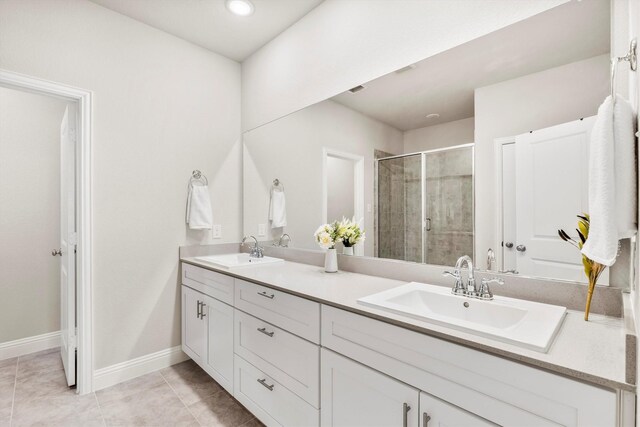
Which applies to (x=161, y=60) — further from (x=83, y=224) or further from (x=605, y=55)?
(x=605, y=55)

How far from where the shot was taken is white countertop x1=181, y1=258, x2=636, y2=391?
0.71 metres

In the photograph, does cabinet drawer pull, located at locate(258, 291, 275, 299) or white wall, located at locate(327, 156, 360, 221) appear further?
white wall, located at locate(327, 156, 360, 221)

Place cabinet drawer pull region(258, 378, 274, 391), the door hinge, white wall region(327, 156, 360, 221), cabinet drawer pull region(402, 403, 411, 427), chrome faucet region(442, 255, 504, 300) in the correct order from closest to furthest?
cabinet drawer pull region(402, 403, 411, 427) → chrome faucet region(442, 255, 504, 300) → cabinet drawer pull region(258, 378, 274, 391) → white wall region(327, 156, 360, 221) → the door hinge

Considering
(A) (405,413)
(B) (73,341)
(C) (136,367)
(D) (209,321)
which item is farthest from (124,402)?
(A) (405,413)

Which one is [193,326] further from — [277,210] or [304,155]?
[304,155]

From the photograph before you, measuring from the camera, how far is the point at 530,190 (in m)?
1.23

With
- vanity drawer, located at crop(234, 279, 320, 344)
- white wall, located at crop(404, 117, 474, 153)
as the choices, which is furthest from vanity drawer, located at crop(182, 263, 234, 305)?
white wall, located at crop(404, 117, 474, 153)

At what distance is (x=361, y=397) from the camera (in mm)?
1136

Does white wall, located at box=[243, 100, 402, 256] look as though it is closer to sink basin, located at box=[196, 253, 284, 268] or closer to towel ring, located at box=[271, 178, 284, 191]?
towel ring, located at box=[271, 178, 284, 191]

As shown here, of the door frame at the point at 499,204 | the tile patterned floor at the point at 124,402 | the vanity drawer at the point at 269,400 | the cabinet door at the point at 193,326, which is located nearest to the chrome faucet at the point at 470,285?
the door frame at the point at 499,204

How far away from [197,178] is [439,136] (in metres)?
1.89

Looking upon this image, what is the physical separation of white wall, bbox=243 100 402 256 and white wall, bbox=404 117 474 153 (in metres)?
0.07

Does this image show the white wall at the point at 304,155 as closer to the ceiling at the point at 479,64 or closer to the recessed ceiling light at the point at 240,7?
the ceiling at the point at 479,64

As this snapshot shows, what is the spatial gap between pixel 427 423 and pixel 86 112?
8.26 ft
